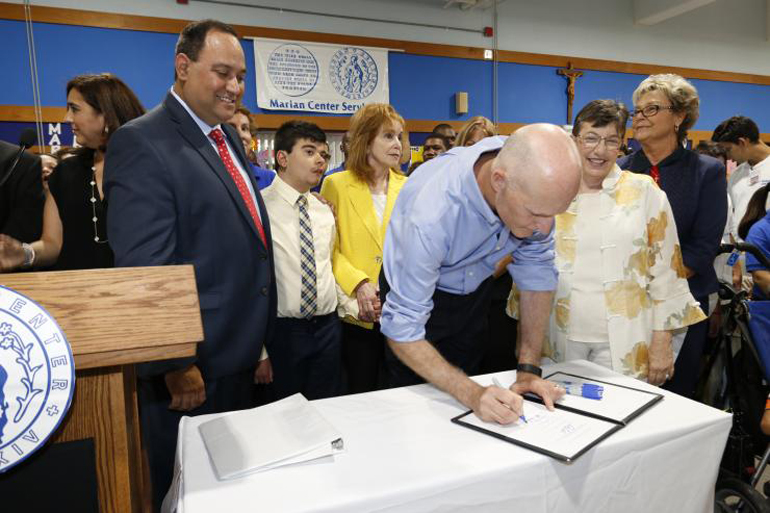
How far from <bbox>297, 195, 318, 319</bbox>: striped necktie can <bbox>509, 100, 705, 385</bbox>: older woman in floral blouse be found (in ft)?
3.07

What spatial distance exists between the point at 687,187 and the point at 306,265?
1665mm

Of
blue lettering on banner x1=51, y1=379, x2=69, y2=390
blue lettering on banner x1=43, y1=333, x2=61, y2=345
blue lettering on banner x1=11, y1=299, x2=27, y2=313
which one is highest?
blue lettering on banner x1=11, y1=299, x2=27, y2=313

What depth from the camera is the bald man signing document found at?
1217 millimetres

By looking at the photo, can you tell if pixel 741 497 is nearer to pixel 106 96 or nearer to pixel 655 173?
pixel 655 173

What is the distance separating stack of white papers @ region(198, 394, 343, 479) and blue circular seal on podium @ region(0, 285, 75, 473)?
322mm

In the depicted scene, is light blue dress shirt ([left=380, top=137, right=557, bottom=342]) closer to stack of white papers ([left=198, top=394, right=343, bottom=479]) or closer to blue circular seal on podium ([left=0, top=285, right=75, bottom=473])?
stack of white papers ([left=198, top=394, right=343, bottom=479])

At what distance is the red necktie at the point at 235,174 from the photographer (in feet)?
5.41

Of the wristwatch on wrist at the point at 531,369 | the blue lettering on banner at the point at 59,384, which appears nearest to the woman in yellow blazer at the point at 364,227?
the wristwatch on wrist at the point at 531,369

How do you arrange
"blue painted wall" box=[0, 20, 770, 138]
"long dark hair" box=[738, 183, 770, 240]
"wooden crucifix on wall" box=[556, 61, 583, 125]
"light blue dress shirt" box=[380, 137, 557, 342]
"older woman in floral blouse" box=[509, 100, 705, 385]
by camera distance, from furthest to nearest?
"wooden crucifix on wall" box=[556, 61, 583, 125], "blue painted wall" box=[0, 20, 770, 138], "long dark hair" box=[738, 183, 770, 240], "older woman in floral blouse" box=[509, 100, 705, 385], "light blue dress shirt" box=[380, 137, 557, 342]

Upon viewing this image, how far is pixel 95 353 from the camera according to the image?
0.73 metres

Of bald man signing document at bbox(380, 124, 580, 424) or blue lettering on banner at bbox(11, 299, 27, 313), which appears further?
bald man signing document at bbox(380, 124, 580, 424)

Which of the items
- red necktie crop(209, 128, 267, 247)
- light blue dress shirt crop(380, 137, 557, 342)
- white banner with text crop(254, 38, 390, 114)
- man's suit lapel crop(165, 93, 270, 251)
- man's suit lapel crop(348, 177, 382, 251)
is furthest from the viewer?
white banner with text crop(254, 38, 390, 114)

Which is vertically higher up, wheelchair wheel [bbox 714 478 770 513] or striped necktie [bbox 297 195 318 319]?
striped necktie [bbox 297 195 318 319]

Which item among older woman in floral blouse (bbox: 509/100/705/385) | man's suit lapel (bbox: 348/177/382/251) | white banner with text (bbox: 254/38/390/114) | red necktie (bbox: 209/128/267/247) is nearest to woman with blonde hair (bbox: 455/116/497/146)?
man's suit lapel (bbox: 348/177/382/251)
